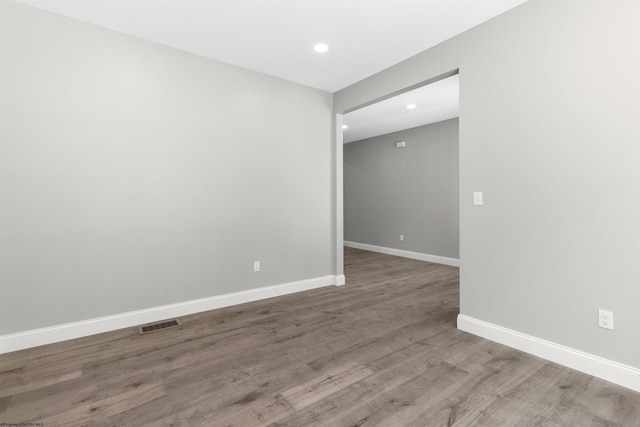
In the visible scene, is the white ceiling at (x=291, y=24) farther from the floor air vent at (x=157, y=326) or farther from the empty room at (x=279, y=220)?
the floor air vent at (x=157, y=326)

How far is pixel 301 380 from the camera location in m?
1.95

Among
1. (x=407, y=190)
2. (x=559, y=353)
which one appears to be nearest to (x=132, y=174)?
(x=559, y=353)

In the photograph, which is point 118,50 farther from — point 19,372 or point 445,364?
point 445,364

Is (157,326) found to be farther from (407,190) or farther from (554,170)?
(407,190)

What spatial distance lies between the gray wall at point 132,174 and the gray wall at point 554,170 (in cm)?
209

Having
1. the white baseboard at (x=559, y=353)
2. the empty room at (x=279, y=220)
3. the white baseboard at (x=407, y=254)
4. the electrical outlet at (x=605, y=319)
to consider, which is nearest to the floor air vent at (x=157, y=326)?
the empty room at (x=279, y=220)

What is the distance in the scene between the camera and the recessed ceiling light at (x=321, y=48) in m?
2.93

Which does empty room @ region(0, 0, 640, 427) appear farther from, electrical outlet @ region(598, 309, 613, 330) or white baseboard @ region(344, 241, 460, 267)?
white baseboard @ region(344, 241, 460, 267)

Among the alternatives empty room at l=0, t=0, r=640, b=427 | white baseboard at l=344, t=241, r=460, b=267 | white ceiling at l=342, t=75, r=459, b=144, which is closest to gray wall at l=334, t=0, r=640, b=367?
empty room at l=0, t=0, r=640, b=427

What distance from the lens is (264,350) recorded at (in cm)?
237

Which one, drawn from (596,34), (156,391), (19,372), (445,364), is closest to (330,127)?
(596,34)

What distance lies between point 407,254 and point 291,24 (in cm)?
493

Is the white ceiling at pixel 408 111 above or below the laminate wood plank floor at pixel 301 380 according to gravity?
above

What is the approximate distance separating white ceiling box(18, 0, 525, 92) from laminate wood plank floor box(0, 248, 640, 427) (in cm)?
264
